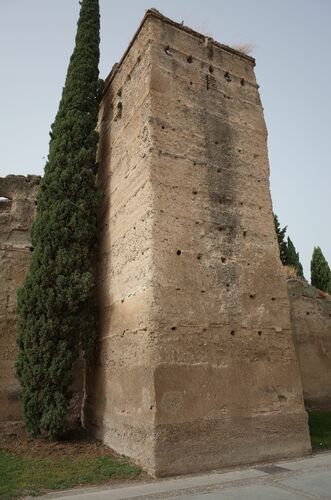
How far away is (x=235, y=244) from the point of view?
24.3 ft

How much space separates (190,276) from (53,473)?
11.2ft

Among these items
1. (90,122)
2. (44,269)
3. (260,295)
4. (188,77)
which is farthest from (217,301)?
(90,122)

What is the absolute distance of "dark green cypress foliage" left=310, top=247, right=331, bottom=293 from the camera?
22.1 metres

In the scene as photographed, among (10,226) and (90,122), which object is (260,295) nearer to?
(90,122)

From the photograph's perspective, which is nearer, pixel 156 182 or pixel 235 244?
pixel 156 182

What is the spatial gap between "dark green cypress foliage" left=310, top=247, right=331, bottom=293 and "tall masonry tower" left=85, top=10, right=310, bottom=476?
1556 centimetres

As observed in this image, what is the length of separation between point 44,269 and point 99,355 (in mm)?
1933

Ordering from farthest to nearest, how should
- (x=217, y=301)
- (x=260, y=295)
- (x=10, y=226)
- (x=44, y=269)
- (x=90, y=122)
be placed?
(x=10, y=226), (x=90, y=122), (x=44, y=269), (x=260, y=295), (x=217, y=301)

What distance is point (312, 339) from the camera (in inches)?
459

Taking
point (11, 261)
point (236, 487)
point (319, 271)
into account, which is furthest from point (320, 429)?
point (319, 271)

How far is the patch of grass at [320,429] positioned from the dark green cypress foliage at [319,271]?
1240cm

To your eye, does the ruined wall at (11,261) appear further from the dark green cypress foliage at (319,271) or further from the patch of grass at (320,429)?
the dark green cypress foliage at (319,271)

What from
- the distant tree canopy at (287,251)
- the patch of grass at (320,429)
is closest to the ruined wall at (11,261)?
the patch of grass at (320,429)

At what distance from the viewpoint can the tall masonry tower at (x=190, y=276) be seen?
20.0ft
